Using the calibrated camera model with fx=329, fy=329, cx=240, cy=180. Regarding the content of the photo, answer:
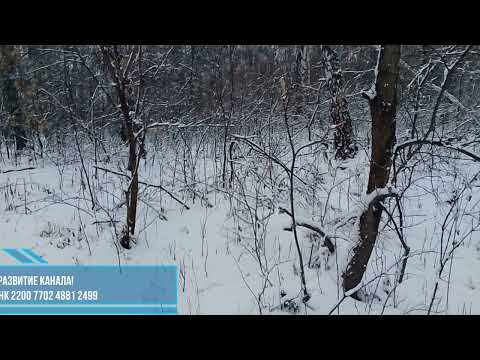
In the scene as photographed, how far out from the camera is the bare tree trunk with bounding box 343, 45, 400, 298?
2.32m

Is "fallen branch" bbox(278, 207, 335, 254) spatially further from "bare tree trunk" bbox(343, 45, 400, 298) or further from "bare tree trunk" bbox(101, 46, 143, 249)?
"bare tree trunk" bbox(101, 46, 143, 249)

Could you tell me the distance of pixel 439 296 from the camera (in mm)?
2764

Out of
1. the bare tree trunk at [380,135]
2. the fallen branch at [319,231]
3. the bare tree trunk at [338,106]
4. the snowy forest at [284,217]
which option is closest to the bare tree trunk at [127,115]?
the snowy forest at [284,217]

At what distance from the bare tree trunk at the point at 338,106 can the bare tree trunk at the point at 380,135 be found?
422 cm

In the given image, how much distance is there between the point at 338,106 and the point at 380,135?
4.38m

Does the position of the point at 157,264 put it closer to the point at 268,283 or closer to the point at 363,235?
the point at 268,283

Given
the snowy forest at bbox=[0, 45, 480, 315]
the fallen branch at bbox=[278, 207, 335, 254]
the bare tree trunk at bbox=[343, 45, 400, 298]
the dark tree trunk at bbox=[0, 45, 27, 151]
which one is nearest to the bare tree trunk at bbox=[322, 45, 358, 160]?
the snowy forest at bbox=[0, 45, 480, 315]

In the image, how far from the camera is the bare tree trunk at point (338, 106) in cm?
657

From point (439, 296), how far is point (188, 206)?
3211mm

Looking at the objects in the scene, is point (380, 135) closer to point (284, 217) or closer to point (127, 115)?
point (284, 217)

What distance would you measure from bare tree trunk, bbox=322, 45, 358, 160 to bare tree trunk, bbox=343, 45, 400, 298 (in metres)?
4.22

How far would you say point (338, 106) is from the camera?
258 inches

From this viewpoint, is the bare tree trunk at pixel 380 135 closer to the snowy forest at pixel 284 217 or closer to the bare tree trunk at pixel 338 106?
the snowy forest at pixel 284 217

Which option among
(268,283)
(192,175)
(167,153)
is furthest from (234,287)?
(167,153)
